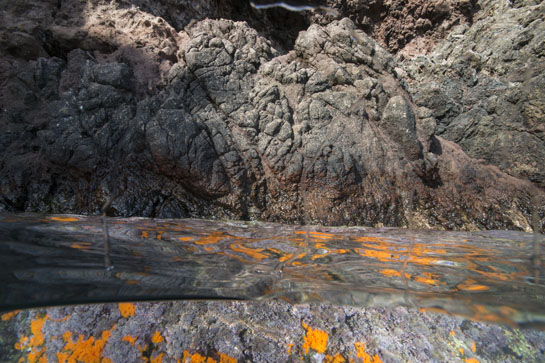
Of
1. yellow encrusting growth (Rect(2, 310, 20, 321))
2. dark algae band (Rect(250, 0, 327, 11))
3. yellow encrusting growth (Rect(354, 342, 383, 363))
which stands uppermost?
dark algae band (Rect(250, 0, 327, 11))

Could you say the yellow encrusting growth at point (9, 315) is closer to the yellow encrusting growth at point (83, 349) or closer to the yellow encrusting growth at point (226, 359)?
the yellow encrusting growth at point (83, 349)

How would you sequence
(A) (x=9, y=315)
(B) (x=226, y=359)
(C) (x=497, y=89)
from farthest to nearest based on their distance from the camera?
(C) (x=497, y=89) → (A) (x=9, y=315) → (B) (x=226, y=359)

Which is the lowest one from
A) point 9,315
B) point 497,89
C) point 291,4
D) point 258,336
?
point 9,315

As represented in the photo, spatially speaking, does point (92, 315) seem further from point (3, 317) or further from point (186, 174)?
point (186, 174)

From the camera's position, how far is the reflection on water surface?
1.41 metres

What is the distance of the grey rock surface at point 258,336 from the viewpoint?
1114mm

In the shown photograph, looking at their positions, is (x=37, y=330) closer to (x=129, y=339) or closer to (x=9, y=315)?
(x=9, y=315)

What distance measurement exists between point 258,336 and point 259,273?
0.61 meters

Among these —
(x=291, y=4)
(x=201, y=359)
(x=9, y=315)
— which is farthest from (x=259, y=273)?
(x=291, y=4)

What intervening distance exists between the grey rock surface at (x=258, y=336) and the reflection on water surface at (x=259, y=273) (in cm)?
10

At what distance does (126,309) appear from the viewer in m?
1.28

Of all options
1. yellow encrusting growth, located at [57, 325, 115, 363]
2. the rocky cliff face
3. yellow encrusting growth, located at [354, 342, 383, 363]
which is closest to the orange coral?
yellow encrusting growth, located at [57, 325, 115, 363]

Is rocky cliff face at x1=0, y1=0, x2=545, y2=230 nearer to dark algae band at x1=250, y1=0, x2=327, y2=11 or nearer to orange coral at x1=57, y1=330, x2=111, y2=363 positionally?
orange coral at x1=57, y1=330, x2=111, y2=363

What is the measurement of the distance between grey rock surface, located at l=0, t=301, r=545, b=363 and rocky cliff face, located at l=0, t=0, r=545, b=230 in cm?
359
